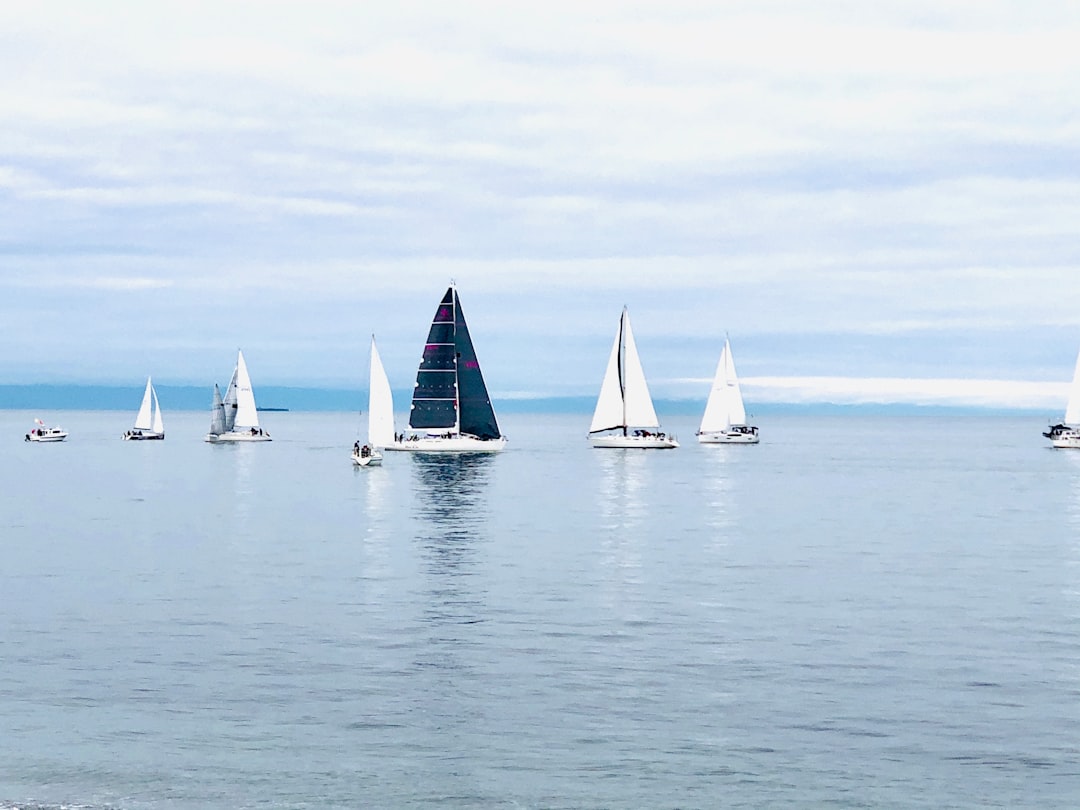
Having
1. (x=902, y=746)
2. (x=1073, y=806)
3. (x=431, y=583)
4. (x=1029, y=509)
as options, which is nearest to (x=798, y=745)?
(x=902, y=746)

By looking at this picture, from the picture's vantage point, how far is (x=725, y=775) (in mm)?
24062

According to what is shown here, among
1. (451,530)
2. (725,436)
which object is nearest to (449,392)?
(725,436)

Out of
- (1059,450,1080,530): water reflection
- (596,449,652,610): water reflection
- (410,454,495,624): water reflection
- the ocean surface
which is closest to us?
the ocean surface

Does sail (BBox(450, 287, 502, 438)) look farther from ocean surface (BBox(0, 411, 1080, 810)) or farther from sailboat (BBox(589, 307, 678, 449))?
ocean surface (BBox(0, 411, 1080, 810))

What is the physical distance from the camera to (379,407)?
13438 centimetres

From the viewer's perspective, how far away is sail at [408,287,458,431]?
130 meters

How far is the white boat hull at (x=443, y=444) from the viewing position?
439ft

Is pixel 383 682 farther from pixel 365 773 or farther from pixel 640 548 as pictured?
pixel 640 548

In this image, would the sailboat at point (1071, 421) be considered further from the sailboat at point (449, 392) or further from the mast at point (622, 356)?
the sailboat at point (449, 392)

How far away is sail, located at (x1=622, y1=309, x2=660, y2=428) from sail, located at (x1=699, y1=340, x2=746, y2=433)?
2195 cm

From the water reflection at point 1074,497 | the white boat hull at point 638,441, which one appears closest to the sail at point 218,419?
the white boat hull at point 638,441

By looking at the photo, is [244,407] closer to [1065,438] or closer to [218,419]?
[218,419]

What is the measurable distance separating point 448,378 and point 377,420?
31.9 ft

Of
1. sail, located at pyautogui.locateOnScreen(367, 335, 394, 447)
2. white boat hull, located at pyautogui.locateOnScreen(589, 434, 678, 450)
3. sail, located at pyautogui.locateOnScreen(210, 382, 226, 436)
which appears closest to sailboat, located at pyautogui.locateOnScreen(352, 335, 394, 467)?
sail, located at pyautogui.locateOnScreen(367, 335, 394, 447)
